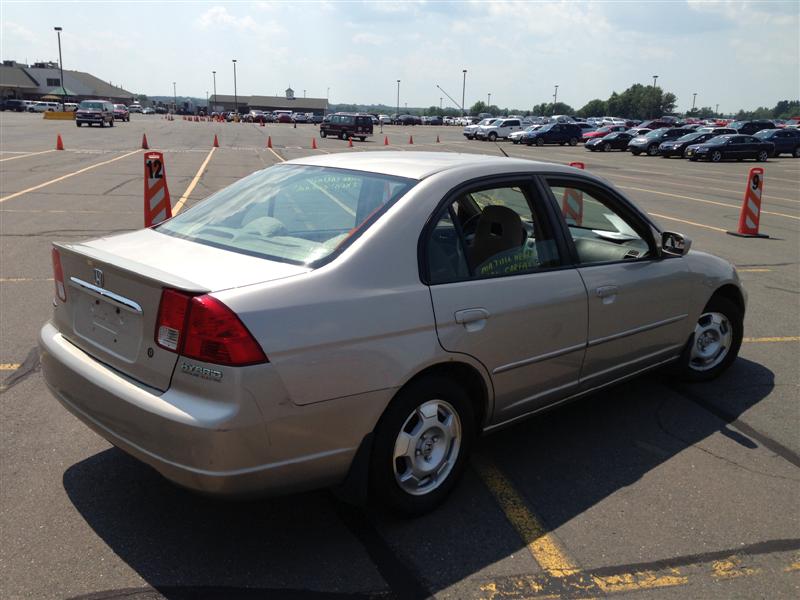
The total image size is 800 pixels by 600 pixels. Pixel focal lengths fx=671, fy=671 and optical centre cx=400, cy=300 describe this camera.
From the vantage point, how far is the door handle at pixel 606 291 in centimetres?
384

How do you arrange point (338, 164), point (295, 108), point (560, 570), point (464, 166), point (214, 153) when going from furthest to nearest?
point (295, 108), point (214, 153), point (338, 164), point (464, 166), point (560, 570)

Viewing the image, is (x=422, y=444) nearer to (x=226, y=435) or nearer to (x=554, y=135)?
(x=226, y=435)

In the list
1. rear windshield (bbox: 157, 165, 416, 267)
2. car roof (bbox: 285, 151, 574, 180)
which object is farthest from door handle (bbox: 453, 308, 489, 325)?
car roof (bbox: 285, 151, 574, 180)

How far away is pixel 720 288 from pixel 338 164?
304cm

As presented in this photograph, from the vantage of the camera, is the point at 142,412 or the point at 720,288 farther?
the point at 720,288

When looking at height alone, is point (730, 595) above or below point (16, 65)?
below

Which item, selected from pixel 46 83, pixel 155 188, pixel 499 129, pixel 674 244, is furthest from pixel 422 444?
pixel 46 83

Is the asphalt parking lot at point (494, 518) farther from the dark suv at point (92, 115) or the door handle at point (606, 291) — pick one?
the dark suv at point (92, 115)

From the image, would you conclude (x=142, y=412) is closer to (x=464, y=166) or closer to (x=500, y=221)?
(x=464, y=166)

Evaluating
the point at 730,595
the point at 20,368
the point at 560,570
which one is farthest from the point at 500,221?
the point at 20,368

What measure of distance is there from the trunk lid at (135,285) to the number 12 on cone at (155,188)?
17.4ft

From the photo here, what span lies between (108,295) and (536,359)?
2.12m

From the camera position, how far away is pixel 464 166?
11.5 feet

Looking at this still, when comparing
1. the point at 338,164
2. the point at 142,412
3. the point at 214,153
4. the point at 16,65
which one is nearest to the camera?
the point at 142,412
